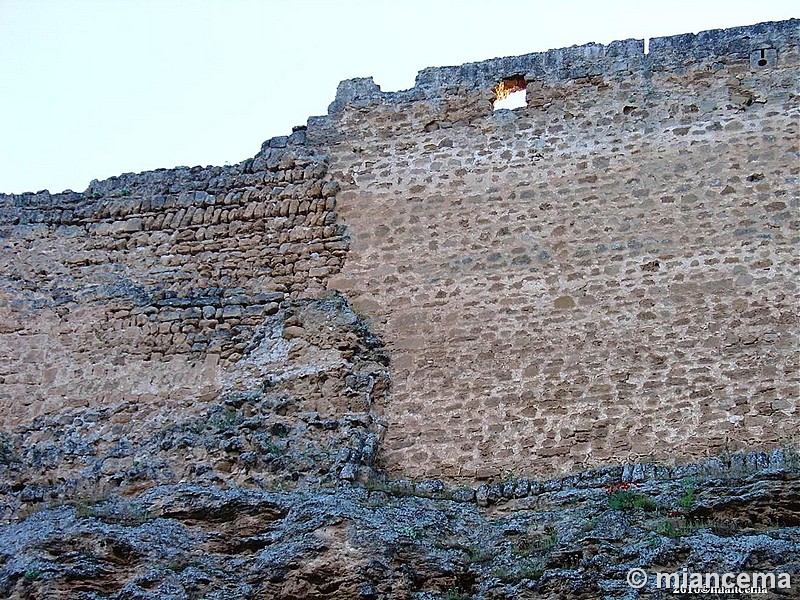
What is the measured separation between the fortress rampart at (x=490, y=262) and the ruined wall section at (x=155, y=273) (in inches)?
0.8

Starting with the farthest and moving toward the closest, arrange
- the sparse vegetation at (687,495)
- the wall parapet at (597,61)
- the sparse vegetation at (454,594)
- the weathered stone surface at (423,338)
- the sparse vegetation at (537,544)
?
the wall parapet at (597,61)
the weathered stone surface at (423,338)
the sparse vegetation at (687,495)
the sparse vegetation at (537,544)
the sparse vegetation at (454,594)

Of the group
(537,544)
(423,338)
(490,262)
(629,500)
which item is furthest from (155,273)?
(629,500)

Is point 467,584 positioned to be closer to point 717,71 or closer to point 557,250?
point 557,250

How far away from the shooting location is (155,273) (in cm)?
1118

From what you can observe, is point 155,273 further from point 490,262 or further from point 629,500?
point 629,500

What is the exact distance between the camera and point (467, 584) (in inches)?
297

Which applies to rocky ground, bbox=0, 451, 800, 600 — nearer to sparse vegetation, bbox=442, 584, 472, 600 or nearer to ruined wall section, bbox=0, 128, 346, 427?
sparse vegetation, bbox=442, 584, 472, 600

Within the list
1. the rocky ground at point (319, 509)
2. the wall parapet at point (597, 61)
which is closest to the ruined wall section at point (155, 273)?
the rocky ground at point (319, 509)

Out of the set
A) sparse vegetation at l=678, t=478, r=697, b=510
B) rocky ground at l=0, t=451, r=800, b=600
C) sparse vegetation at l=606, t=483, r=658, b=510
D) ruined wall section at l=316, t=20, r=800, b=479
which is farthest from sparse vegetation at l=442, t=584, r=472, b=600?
ruined wall section at l=316, t=20, r=800, b=479

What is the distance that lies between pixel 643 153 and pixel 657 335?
1.76 meters

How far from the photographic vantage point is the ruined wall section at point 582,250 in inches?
373

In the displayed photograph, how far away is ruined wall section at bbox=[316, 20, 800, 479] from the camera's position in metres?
9.48

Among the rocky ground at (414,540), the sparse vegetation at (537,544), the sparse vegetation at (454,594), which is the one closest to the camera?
the rocky ground at (414,540)

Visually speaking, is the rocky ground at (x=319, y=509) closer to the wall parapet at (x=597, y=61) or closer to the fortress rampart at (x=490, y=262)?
the fortress rampart at (x=490, y=262)
